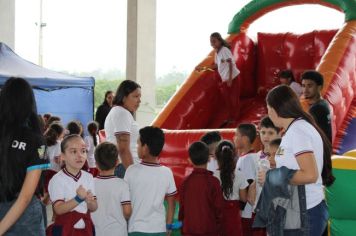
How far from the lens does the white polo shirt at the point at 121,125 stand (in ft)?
12.9

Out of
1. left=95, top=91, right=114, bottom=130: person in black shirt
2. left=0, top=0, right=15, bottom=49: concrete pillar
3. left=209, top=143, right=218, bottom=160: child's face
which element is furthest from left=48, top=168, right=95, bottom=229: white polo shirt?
left=0, top=0, right=15, bottom=49: concrete pillar

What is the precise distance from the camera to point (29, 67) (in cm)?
880

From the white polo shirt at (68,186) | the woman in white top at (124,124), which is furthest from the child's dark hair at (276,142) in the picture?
the white polo shirt at (68,186)

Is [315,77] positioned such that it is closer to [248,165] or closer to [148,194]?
[248,165]

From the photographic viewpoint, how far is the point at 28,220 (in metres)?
2.35

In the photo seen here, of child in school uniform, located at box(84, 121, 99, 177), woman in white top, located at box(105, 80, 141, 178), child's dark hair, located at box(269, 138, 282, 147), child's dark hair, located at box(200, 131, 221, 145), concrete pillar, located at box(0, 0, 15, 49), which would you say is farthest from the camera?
concrete pillar, located at box(0, 0, 15, 49)

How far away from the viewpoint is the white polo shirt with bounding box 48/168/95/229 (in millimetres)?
2939

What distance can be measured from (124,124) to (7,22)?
8.10m

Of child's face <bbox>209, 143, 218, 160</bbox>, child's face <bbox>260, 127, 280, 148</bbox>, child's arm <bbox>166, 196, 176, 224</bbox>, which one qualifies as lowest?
child's arm <bbox>166, 196, 176, 224</bbox>

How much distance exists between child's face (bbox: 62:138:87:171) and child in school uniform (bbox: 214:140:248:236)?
1085mm

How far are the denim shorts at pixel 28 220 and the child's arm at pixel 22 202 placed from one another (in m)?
0.06

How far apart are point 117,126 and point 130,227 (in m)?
0.78

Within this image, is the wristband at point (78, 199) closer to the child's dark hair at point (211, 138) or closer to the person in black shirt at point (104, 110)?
the child's dark hair at point (211, 138)

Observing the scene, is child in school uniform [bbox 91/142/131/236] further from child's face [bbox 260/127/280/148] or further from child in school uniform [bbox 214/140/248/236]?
child's face [bbox 260/127/280/148]
